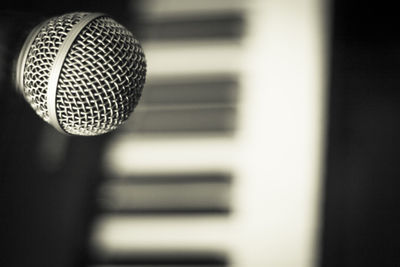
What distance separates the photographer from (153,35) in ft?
7.10

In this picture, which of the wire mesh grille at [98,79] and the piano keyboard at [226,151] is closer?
the wire mesh grille at [98,79]

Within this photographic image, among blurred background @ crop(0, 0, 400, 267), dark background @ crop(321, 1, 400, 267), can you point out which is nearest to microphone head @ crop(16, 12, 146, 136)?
blurred background @ crop(0, 0, 400, 267)

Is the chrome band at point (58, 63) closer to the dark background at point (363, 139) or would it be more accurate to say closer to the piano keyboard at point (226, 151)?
the piano keyboard at point (226, 151)

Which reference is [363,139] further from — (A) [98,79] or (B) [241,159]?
(A) [98,79]

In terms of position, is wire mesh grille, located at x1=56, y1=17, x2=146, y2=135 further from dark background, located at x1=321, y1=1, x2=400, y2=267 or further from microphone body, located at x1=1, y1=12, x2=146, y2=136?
dark background, located at x1=321, y1=1, x2=400, y2=267

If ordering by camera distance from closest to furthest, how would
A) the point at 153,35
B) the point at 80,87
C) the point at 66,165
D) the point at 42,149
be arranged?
1. the point at 80,87
2. the point at 42,149
3. the point at 66,165
4. the point at 153,35

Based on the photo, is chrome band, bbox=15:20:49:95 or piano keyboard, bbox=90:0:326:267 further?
piano keyboard, bbox=90:0:326:267

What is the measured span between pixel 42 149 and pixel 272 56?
982 millimetres

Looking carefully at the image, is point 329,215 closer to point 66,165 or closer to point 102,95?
point 66,165

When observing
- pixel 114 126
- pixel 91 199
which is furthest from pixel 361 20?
pixel 114 126

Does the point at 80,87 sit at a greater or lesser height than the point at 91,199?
greater

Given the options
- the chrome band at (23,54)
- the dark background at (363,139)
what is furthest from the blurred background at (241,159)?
the chrome band at (23,54)

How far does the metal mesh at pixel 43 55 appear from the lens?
77 centimetres

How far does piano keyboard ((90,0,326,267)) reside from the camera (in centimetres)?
193
